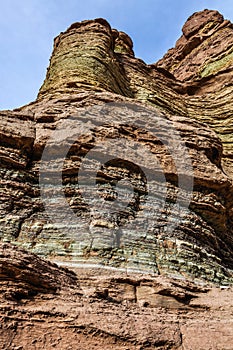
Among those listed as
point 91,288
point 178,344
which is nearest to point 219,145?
point 91,288

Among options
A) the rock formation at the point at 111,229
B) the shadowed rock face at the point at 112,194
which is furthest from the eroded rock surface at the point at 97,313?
the shadowed rock face at the point at 112,194

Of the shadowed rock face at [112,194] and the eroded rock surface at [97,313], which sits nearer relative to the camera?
the eroded rock surface at [97,313]

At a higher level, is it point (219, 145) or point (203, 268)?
point (219, 145)

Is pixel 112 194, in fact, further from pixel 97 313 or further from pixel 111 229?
pixel 97 313

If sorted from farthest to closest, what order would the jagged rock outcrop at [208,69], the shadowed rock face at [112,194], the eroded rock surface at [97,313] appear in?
the jagged rock outcrop at [208,69], the shadowed rock face at [112,194], the eroded rock surface at [97,313]

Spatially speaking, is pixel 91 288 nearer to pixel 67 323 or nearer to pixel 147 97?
pixel 67 323

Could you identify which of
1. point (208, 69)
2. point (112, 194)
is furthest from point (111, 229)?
point (208, 69)

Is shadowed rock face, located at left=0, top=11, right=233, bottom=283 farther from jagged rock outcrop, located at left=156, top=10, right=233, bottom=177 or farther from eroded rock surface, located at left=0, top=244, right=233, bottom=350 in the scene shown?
jagged rock outcrop, located at left=156, top=10, right=233, bottom=177

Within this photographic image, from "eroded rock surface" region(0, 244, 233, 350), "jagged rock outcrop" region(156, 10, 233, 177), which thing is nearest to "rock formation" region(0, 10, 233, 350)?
"eroded rock surface" region(0, 244, 233, 350)

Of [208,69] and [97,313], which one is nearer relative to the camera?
[97,313]

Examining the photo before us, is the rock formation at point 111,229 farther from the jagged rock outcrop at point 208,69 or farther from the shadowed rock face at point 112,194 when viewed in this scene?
the jagged rock outcrop at point 208,69

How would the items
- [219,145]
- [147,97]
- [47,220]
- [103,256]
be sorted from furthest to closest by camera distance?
1. [147,97]
2. [219,145]
3. [47,220]
4. [103,256]

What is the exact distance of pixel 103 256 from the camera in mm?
7777

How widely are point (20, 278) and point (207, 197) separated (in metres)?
6.10
